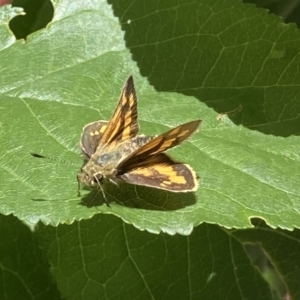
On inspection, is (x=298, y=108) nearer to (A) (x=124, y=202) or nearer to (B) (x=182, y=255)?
(B) (x=182, y=255)

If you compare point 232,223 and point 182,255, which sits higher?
point 232,223

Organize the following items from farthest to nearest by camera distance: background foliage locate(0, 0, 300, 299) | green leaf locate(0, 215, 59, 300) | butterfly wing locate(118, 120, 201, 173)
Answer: green leaf locate(0, 215, 59, 300), background foliage locate(0, 0, 300, 299), butterfly wing locate(118, 120, 201, 173)

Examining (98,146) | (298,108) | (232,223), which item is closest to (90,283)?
(98,146)

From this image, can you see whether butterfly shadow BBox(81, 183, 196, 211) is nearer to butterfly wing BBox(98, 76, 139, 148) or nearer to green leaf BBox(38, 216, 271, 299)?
butterfly wing BBox(98, 76, 139, 148)

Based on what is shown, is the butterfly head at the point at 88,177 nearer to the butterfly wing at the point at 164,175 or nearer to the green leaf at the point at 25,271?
the butterfly wing at the point at 164,175

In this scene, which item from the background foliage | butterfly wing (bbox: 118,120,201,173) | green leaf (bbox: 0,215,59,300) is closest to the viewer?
butterfly wing (bbox: 118,120,201,173)

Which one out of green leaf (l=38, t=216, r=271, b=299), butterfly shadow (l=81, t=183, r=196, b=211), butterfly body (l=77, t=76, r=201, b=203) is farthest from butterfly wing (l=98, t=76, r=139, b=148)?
green leaf (l=38, t=216, r=271, b=299)

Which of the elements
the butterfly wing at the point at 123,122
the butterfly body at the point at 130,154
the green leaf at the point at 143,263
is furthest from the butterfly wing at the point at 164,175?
the green leaf at the point at 143,263
